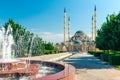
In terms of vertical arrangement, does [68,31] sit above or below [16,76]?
above

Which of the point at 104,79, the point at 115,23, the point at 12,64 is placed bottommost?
the point at 104,79

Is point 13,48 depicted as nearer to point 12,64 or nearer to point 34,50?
point 34,50

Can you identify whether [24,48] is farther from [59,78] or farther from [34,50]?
[59,78]

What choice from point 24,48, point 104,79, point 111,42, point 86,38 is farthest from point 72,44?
point 104,79

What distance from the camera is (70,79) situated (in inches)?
335

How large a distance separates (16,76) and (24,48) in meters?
34.6

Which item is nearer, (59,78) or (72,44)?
(59,78)

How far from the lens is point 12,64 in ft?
37.4

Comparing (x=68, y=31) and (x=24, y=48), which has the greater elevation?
(x=68, y=31)

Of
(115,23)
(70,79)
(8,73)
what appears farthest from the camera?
(115,23)

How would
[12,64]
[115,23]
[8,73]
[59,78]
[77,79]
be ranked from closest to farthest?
1. [59,78]
2. [8,73]
3. [12,64]
4. [77,79]
5. [115,23]

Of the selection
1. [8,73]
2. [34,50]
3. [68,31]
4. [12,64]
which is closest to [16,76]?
[8,73]

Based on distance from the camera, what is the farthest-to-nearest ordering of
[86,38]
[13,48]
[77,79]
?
[86,38] < [13,48] < [77,79]

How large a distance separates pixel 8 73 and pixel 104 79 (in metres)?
5.46
